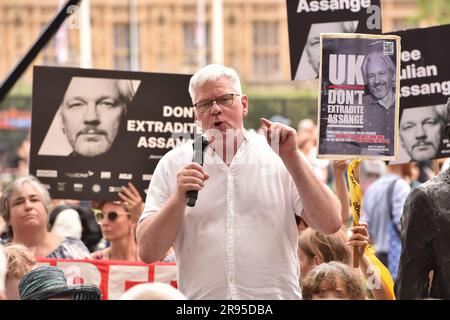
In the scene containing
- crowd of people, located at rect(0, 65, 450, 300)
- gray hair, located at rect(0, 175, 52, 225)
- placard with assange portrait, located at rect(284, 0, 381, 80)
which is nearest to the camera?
crowd of people, located at rect(0, 65, 450, 300)

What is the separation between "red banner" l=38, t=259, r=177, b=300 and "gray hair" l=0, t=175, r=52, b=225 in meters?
0.39

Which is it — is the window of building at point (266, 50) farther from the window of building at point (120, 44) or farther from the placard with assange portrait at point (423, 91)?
the placard with assange portrait at point (423, 91)

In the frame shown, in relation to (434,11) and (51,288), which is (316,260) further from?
(434,11)

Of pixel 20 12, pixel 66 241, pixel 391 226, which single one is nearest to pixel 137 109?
pixel 66 241

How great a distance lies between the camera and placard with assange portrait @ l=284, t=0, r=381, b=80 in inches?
277

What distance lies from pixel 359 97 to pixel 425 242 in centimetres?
85

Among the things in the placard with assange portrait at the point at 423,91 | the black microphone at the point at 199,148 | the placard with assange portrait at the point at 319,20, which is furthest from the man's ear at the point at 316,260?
the placard with assange portrait at the point at 423,91

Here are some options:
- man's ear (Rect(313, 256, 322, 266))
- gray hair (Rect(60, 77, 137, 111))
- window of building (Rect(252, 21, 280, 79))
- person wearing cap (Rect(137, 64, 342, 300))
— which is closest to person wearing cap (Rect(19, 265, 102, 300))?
person wearing cap (Rect(137, 64, 342, 300))

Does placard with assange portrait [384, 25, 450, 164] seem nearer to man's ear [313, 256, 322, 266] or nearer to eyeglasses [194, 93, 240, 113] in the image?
man's ear [313, 256, 322, 266]

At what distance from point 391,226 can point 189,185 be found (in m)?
6.05

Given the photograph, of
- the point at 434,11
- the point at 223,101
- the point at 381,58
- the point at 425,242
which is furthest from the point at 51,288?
the point at 434,11

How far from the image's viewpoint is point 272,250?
5.30m

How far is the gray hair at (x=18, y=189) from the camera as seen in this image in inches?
293

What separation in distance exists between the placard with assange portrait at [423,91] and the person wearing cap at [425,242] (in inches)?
81.5
